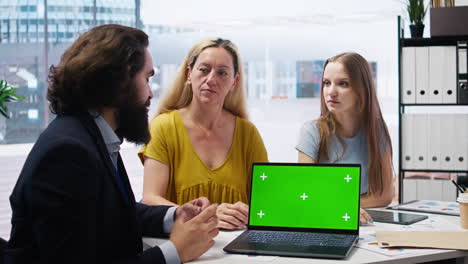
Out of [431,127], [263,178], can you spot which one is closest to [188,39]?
[431,127]

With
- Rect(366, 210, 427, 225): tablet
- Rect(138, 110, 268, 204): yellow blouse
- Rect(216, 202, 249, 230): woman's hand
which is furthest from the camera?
Rect(138, 110, 268, 204): yellow blouse

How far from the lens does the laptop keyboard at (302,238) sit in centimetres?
155

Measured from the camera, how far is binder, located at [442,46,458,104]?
3.10 metres

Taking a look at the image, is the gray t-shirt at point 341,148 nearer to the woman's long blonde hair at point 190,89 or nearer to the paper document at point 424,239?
the woman's long blonde hair at point 190,89

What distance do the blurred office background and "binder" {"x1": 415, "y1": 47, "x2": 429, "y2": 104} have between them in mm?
1435

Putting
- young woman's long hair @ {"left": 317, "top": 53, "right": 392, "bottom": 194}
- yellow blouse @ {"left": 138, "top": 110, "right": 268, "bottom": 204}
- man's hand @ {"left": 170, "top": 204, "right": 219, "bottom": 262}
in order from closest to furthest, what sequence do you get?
man's hand @ {"left": 170, "top": 204, "right": 219, "bottom": 262}, yellow blouse @ {"left": 138, "top": 110, "right": 268, "bottom": 204}, young woman's long hair @ {"left": 317, "top": 53, "right": 392, "bottom": 194}

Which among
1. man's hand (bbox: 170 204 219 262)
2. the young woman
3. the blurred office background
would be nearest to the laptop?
man's hand (bbox: 170 204 219 262)

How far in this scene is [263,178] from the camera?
176 centimetres

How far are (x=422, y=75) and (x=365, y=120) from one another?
3.14ft

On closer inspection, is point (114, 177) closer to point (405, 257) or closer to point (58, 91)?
point (58, 91)

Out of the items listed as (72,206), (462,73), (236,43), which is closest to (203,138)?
(72,206)

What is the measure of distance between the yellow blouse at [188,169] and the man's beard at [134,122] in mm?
670

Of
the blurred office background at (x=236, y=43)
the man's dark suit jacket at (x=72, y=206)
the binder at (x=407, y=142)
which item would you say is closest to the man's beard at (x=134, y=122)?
the man's dark suit jacket at (x=72, y=206)

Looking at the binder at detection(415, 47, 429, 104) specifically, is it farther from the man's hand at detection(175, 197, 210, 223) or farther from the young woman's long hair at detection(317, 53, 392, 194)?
the man's hand at detection(175, 197, 210, 223)
